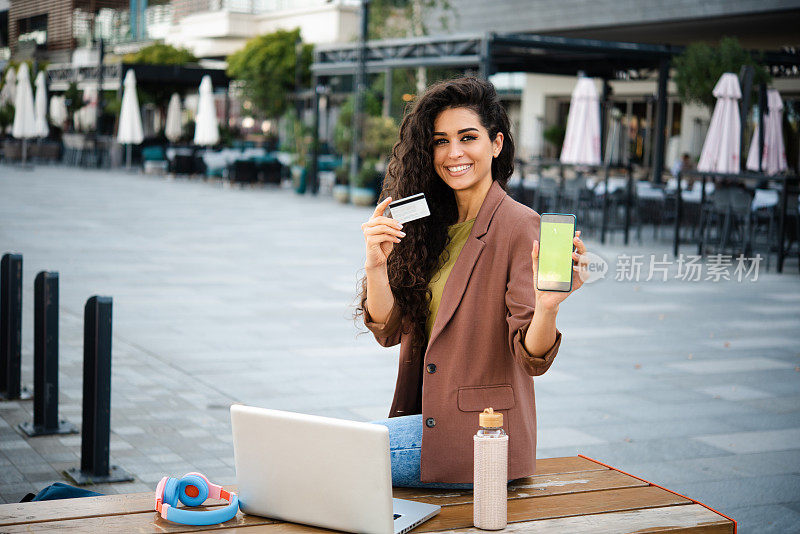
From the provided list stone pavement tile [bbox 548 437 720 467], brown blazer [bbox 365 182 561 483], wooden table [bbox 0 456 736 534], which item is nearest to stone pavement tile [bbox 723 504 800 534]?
stone pavement tile [bbox 548 437 720 467]

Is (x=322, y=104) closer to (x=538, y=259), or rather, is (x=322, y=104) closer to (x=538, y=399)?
(x=538, y=399)

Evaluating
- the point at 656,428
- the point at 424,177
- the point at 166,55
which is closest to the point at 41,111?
the point at 166,55

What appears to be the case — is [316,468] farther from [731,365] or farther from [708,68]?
[708,68]

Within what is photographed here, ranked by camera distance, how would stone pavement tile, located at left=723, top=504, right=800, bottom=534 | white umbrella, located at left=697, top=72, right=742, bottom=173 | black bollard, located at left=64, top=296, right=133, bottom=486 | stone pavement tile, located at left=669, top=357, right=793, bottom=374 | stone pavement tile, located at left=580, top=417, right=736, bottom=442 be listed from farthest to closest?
white umbrella, located at left=697, top=72, right=742, bottom=173 < stone pavement tile, located at left=669, top=357, right=793, bottom=374 < stone pavement tile, located at left=580, top=417, right=736, bottom=442 < black bollard, located at left=64, top=296, right=133, bottom=486 < stone pavement tile, located at left=723, top=504, right=800, bottom=534

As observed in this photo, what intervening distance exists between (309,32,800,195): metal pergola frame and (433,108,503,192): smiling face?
1541 cm

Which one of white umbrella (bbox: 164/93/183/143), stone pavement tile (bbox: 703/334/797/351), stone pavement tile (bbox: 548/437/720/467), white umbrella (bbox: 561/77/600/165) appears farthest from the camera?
white umbrella (bbox: 164/93/183/143)

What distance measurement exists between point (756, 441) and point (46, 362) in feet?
12.6

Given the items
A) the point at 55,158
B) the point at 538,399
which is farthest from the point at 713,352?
the point at 55,158

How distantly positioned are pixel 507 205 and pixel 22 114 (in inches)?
1141

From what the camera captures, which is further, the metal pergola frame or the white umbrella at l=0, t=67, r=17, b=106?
the white umbrella at l=0, t=67, r=17, b=106

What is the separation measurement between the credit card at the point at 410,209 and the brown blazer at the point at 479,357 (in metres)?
0.31

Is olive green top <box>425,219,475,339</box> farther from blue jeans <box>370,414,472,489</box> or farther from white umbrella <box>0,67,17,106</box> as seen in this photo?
white umbrella <box>0,67,17,106</box>

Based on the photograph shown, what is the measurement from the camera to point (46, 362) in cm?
500

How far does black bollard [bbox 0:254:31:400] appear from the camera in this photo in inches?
220
